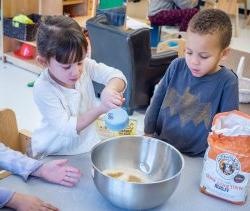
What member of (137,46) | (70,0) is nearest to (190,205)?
(137,46)

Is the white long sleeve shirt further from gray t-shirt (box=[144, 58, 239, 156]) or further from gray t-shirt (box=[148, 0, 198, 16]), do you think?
gray t-shirt (box=[148, 0, 198, 16])

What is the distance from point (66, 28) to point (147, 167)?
0.41 m

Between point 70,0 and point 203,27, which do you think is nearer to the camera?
point 203,27

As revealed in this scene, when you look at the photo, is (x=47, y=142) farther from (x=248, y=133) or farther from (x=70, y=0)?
(x=70, y=0)

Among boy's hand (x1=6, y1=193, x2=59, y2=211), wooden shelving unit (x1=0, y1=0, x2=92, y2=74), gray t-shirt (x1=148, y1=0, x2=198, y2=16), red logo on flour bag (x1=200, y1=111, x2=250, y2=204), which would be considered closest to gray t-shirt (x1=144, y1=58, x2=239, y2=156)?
red logo on flour bag (x1=200, y1=111, x2=250, y2=204)

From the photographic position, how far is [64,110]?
3.50ft

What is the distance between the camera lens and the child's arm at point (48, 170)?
94cm

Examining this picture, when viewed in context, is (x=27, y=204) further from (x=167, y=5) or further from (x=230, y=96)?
(x=167, y=5)

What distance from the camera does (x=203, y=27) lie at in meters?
1.13

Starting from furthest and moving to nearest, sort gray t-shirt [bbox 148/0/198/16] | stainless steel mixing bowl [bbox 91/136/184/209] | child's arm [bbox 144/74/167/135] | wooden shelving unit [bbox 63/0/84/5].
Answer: wooden shelving unit [bbox 63/0/84/5] < gray t-shirt [bbox 148/0/198/16] < child's arm [bbox 144/74/167/135] < stainless steel mixing bowl [bbox 91/136/184/209]

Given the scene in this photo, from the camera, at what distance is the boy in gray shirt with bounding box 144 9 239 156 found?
113 cm

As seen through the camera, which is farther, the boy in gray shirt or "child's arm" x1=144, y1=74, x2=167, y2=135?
"child's arm" x1=144, y1=74, x2=167, y2=135

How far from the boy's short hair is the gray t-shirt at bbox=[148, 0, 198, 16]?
259 cm

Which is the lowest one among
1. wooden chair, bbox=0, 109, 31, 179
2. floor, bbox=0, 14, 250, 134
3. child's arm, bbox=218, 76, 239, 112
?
floor, bbox=0, 14, 250, 134
